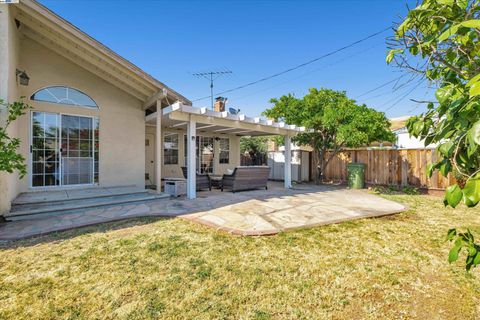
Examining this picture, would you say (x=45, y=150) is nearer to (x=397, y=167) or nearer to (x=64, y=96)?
(x=64, y=96)

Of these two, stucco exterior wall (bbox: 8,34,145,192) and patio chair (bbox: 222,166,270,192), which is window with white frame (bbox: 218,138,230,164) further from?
stucco exterior wall (bbox: 8,34,145,192)

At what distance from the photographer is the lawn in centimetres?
266

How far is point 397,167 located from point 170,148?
1115 centimetres

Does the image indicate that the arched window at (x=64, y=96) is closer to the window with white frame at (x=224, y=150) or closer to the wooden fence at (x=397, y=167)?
the window with white frame at (x=224, y=150)

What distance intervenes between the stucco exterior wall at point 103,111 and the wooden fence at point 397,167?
1088cm

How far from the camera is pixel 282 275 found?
11.0 feet

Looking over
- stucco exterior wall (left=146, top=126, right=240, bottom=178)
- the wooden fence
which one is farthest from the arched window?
the wooden fence

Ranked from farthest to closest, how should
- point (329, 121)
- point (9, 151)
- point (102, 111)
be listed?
1. point (329, 121)
2. point (102, 111)
3. point (9, 151)

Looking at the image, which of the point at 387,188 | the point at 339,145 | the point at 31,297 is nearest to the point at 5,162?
the point at 31,297

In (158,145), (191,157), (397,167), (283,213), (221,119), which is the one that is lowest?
(283,213)

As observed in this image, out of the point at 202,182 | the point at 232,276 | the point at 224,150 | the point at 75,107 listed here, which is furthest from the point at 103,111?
the point at 232,276

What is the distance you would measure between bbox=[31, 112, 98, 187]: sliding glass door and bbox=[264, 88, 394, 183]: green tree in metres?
8.75

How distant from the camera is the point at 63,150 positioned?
26.3 ft

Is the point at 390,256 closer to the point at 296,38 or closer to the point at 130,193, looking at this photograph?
the point at 130,193
